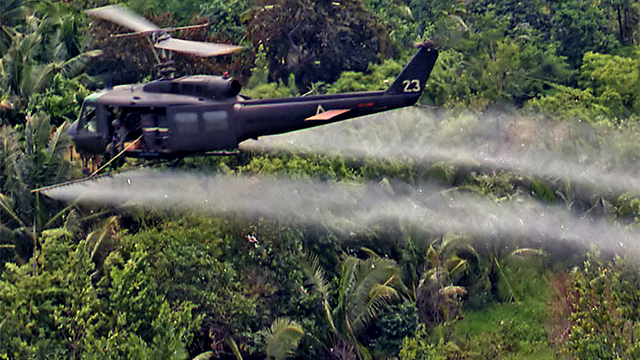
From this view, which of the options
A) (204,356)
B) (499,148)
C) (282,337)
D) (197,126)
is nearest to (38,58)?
(204,356)

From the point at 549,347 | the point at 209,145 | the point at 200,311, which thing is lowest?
the point at 549,347

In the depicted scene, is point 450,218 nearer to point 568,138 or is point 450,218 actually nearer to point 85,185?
point 568,138

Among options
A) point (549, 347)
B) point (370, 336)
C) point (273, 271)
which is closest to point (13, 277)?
point (273, 271)

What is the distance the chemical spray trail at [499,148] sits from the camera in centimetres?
3306

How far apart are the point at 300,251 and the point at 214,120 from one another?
8.85 m

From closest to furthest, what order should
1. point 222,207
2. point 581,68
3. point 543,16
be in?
1. point 222,207
2. point 581,68
3. point 543,16

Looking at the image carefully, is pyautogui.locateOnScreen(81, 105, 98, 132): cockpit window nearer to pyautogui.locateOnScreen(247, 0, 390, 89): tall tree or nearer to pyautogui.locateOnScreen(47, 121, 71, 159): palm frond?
pyautogui.locateOnScreen(47, 121, 71, 159): palm frond

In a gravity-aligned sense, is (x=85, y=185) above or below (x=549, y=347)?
above

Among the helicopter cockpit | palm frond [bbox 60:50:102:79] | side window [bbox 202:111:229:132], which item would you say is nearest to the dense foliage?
palm frond [bbox 60:50:102:79]

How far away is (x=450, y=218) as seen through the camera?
32469 mm

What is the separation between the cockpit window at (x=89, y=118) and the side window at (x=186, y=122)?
93.5 inches

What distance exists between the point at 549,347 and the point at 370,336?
568 centimetres

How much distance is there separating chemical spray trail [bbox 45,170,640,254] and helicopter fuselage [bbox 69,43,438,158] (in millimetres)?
4239

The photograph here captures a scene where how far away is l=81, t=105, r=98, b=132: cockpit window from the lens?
81.5ft
